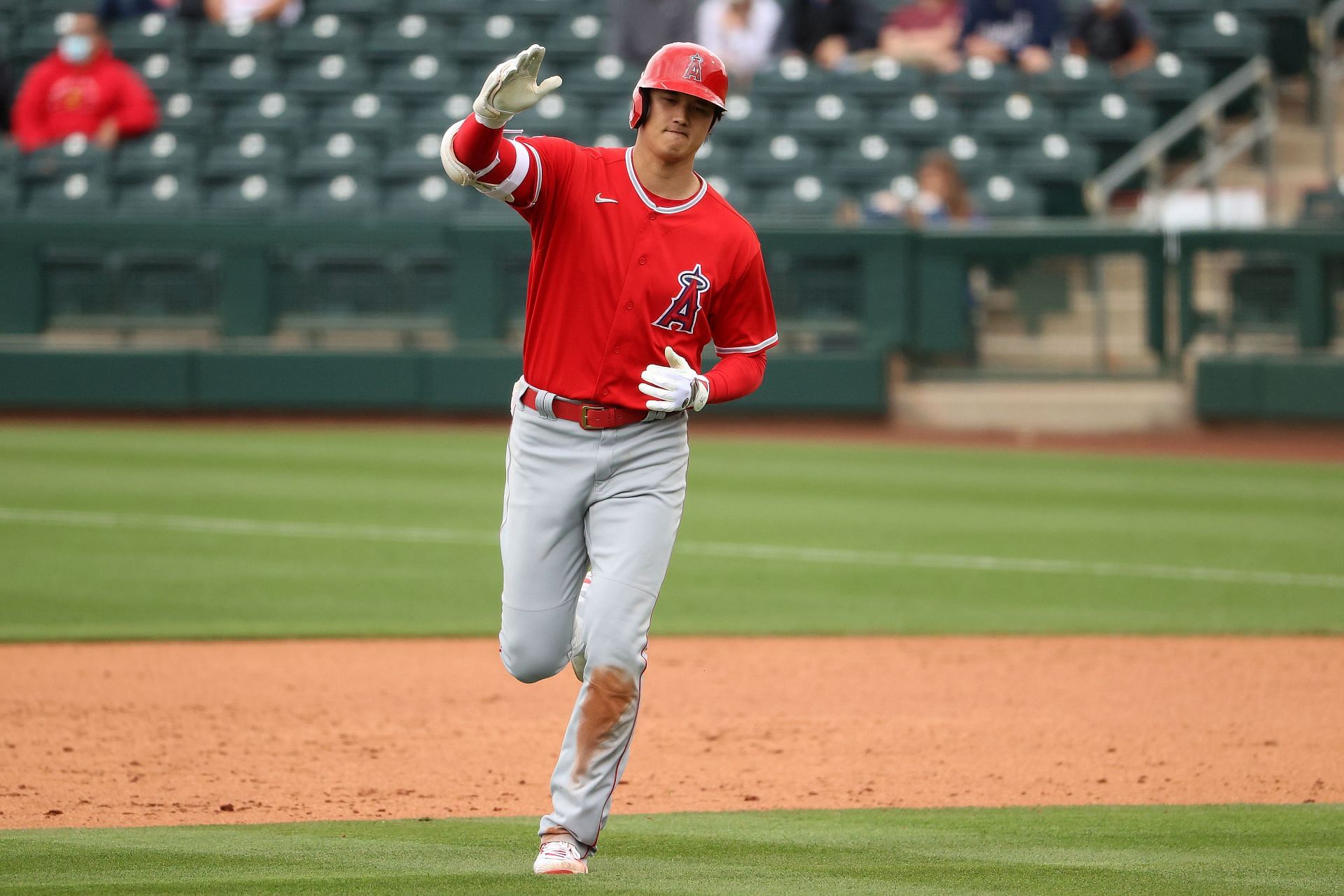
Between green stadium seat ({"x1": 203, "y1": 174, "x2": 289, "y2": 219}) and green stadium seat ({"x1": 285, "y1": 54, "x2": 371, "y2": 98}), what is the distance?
1.65m

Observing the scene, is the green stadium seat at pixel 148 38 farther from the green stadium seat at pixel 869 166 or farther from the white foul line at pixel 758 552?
the white foul line at pixel 758 552

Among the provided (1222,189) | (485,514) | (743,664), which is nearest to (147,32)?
(485,514)

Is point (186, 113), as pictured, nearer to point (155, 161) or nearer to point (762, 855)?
point (155, 161)

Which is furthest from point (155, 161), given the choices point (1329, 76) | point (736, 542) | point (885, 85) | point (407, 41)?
point (1329, 76)

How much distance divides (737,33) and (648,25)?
0.94m

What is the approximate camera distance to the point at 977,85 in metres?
16.9

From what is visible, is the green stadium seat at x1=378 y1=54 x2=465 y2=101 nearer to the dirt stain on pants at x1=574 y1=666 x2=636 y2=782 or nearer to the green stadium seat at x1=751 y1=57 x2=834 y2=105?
the green stadium seat at x1=751 y1=57 x2=834 y2=105

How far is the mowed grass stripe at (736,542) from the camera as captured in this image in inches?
313

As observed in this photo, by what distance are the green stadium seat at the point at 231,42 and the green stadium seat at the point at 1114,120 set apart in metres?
8.68

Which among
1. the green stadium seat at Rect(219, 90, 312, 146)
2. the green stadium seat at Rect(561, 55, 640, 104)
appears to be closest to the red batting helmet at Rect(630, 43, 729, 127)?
the green stadium seat at Rect(561, 55, 640, 104)

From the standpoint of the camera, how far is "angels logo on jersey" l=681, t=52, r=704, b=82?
13.2 ft

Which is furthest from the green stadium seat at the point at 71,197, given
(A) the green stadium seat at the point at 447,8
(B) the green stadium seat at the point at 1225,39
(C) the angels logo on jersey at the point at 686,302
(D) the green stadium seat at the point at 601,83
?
(C) the angels logo on jersey at the point at 686,302

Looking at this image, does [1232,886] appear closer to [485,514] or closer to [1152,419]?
[485,514]

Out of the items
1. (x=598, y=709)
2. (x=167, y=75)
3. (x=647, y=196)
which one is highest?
(x=167, y=75)
